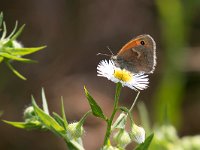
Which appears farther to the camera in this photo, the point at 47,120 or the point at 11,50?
the point at 11,50

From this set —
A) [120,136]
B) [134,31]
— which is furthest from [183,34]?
[120,136]

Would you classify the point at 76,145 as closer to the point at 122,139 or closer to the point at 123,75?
the point at 122,139

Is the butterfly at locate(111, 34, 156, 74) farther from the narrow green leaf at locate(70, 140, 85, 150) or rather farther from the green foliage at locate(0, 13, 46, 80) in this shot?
the narrow green leaf at locate(70, 140, 85, 150)

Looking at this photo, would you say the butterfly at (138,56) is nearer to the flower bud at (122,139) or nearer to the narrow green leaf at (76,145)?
the flower bud at (122,139)

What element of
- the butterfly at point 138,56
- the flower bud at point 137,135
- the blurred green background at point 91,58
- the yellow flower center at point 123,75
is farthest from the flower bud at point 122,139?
the blurred green background at point 91,58

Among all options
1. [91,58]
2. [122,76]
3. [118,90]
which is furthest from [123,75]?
[91,58]

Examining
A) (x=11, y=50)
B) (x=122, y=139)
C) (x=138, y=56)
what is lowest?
(x=122, y=139)
